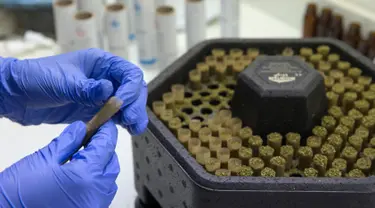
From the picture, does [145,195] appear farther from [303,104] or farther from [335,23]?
[335,23]

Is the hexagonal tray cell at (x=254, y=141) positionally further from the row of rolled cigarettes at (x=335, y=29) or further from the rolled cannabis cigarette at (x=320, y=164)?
the row of rolled cigarettes at (x=335, y=29)

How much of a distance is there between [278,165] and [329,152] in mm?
83

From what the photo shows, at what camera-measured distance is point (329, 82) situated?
901 mm

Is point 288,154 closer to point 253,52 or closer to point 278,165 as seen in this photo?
point 278,165

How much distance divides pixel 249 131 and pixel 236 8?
59cm

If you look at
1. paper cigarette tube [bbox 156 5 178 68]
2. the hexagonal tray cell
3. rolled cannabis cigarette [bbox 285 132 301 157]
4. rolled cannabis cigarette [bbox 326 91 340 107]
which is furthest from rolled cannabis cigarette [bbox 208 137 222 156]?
paper cigarette tube [bbox 156 5 178 68]

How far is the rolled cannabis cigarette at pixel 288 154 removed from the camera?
76 centimetres

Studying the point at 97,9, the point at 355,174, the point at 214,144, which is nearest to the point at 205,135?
the point at 214,144

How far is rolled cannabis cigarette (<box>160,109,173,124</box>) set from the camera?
83cm

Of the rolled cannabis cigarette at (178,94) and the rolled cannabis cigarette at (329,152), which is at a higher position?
the rolled cannabis cigarette at (178,94)

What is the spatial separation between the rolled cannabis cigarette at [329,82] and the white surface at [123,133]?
0.40 metres

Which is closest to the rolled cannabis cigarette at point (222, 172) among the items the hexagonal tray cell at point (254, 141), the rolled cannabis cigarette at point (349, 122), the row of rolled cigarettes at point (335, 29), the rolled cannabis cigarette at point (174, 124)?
the hexagonal tray cell at point (254, 141)

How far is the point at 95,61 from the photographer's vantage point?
865 millimetres

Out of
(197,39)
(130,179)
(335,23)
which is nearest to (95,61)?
(130,179)
